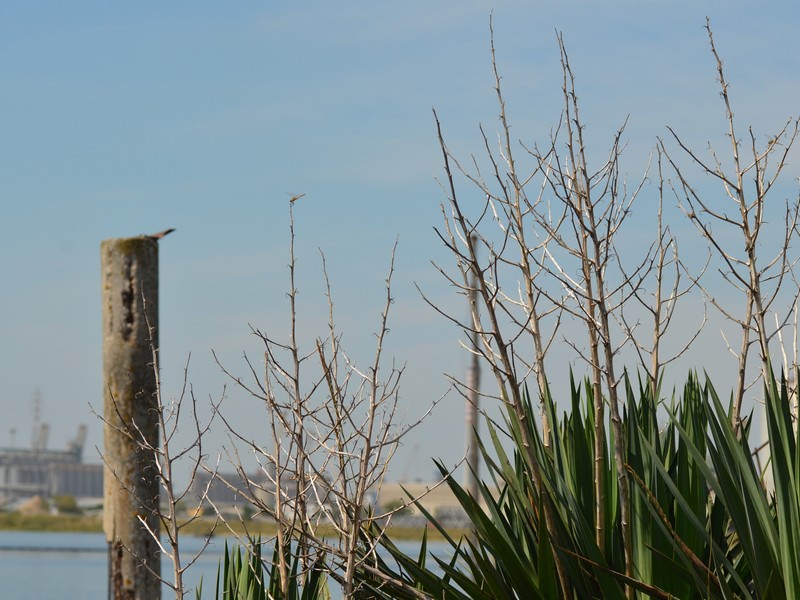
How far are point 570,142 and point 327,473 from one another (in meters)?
1.47

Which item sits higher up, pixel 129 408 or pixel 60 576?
pixel 129 408

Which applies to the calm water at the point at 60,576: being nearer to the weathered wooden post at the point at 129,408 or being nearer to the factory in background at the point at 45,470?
the weathered wooden post at the point at 129,408

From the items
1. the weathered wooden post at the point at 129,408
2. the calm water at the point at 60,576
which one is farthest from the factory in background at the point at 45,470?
the weathered wooden post at the point at 129,408

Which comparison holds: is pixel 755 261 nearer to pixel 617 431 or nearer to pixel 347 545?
pixel 617 431

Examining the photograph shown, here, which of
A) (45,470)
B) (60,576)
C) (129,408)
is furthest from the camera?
(45,470)

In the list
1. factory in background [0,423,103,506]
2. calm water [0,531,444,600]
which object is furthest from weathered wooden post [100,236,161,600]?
factory in background [0,423,103,506]

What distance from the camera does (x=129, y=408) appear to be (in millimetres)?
5500

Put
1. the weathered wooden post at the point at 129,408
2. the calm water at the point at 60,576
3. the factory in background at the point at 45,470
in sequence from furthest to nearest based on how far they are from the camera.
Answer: the factory in background at the point at 45,470 < the calm water at the point at 60,576 < the weathered wooden post at the point at 129,408

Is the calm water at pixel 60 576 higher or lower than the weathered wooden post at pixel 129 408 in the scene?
lower

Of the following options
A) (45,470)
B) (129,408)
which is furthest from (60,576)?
(45,470)

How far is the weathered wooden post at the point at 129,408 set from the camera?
5480 millimetres

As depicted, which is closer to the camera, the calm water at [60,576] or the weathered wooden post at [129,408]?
the weathered wooden post at [129,408]

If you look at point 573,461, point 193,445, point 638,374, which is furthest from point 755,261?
point 193,445

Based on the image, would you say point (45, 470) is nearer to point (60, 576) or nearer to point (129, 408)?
point (60, 576)
